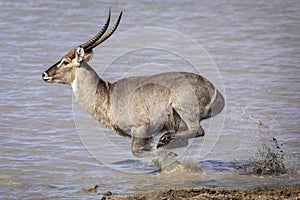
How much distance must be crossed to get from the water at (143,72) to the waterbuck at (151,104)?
41 centimetres

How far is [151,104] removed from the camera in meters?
7.59

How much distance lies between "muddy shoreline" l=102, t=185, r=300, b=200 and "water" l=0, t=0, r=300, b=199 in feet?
1.58

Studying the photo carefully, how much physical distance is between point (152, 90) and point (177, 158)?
81 cm

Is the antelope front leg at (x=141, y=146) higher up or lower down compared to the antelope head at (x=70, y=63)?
lower down

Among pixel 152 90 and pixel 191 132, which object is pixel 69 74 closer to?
pixel 152 90

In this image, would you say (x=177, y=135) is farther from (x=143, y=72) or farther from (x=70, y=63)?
(x=143, y=72)

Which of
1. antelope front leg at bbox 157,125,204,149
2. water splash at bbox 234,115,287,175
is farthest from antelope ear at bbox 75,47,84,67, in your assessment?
water splash at bbox 234,115,287,175

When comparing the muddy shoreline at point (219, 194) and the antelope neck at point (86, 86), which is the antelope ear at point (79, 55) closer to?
the antelope neck at point (86, 86)

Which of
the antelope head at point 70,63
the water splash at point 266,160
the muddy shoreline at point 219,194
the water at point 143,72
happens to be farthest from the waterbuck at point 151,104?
the muddy shoreline at point 219,194

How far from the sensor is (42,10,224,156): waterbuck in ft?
24.8

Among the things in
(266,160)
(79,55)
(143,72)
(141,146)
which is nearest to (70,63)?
(79,55)

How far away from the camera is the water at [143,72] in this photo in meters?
7.61

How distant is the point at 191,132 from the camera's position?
7.56 metres

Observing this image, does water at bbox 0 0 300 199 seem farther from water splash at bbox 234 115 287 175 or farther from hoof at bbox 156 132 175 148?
hoof at bbox 156 132 175 148
